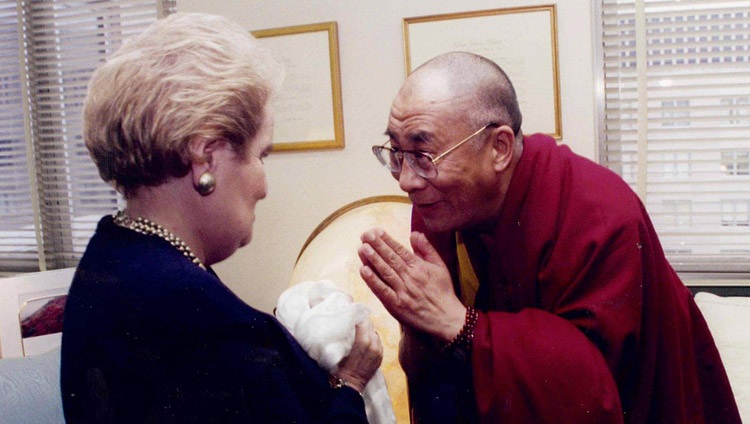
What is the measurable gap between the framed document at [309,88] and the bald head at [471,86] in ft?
3.70

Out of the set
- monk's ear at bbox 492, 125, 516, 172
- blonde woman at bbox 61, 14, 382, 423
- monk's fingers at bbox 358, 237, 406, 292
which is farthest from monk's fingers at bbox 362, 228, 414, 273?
blonde woman at bbox 61, 14, 382, 423

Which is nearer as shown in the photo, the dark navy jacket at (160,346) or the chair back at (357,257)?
the dark navy jacket at (160,346)

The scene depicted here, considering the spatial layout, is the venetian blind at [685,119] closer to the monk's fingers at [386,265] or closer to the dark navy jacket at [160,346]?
the monk's fingers at [386,265]

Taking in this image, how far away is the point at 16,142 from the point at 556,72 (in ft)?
9.07

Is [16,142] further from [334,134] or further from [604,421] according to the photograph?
[604,421]

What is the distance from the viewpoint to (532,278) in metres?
1.46

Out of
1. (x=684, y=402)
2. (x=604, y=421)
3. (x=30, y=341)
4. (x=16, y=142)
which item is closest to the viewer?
(x=604, y=421)

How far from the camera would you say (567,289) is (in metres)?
1.40

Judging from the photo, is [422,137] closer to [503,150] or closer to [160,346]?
[503,150]

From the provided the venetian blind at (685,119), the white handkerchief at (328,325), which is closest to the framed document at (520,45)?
the venetian blind at (685,119)

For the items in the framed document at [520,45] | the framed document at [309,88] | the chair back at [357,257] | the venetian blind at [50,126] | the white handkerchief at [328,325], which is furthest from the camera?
the venetian blind at [50,126]

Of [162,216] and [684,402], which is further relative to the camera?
[684,402]

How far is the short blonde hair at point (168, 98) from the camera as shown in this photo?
829 millimetres

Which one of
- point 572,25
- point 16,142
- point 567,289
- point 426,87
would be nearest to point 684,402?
point 567,289
